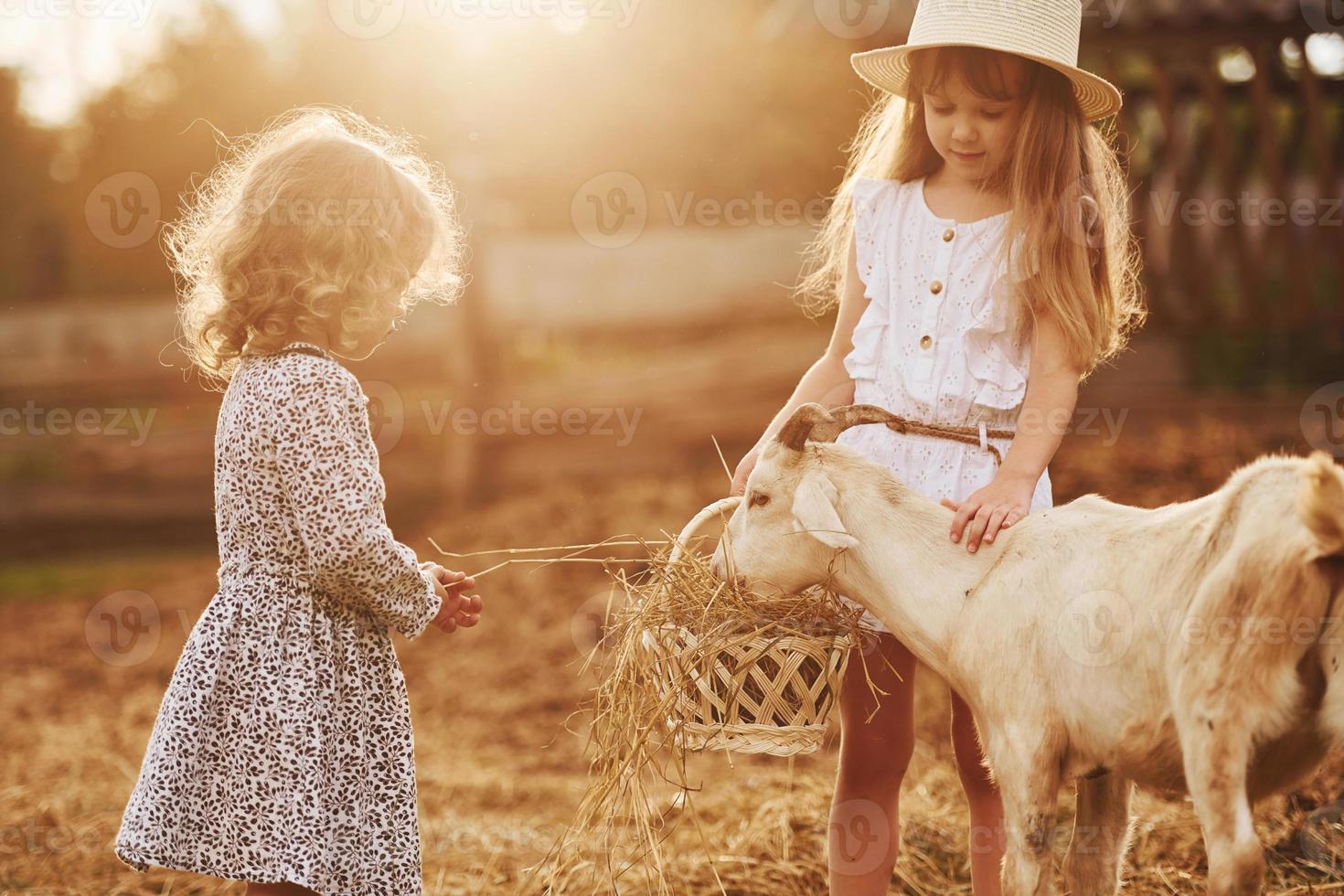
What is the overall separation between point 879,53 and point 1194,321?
22.8ft

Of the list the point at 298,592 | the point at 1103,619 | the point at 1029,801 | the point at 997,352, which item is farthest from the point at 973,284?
the point at 298,592

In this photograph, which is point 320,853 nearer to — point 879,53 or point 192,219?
point 192,219

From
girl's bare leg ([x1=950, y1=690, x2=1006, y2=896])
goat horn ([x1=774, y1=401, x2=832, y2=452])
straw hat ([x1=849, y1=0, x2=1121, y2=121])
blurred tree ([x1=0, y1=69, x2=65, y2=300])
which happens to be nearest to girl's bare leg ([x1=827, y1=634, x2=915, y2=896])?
girl's bare leg ([x1=950, y1=690, x2=1006, y2=896])

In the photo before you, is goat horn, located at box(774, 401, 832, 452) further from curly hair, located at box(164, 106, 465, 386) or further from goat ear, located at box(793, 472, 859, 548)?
curly hair, located at box(164, 106, 465, 386)

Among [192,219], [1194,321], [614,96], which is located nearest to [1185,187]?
[1194,321]

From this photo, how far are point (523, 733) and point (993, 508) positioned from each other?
13.7 feet

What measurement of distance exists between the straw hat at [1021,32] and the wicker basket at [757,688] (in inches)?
56.8

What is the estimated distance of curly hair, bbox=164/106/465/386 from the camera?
2.88 m

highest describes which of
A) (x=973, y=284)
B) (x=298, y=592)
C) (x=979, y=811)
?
(x=973, y=284)

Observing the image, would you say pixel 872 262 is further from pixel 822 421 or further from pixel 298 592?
pixel 298 592

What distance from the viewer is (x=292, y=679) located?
2.78 meters

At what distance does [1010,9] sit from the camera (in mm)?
3012

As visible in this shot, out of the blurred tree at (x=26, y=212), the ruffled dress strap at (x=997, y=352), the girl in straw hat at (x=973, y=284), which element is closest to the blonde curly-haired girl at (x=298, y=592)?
the girl in straw hat at (x=973, y=284)

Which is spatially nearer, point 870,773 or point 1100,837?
point 1100,837
